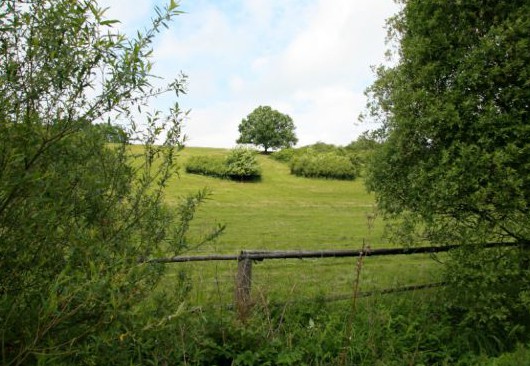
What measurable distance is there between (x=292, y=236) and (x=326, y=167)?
26.3 m

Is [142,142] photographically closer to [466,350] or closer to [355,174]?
[466,350]

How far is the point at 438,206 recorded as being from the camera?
632 cm

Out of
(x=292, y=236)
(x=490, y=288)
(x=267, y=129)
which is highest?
(x=267, y=129)

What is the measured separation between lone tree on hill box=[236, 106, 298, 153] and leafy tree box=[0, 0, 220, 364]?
2680 inches

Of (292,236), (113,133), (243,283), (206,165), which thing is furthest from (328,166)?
(113,133)

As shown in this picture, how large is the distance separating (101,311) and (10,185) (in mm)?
722

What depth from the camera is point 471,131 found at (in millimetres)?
6027

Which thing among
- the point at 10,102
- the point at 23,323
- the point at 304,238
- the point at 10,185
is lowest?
the point at 304,238

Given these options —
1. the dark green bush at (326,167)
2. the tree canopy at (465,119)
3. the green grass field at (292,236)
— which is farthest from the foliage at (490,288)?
the dark green bush at (326,167)

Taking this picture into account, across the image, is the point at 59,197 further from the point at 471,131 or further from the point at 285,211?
the point at 285,211

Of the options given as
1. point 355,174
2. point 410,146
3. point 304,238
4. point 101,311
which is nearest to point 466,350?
point 410,146

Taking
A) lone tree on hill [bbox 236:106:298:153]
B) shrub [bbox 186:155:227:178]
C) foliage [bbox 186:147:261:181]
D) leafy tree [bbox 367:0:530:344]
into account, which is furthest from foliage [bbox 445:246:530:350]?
lone tree on hill [bbox 236:106:298:153]

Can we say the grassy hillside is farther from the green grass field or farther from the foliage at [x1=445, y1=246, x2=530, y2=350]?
the foliage at [x1=445, y1=246, x2=530, y2=350]

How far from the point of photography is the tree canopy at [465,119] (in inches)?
229
